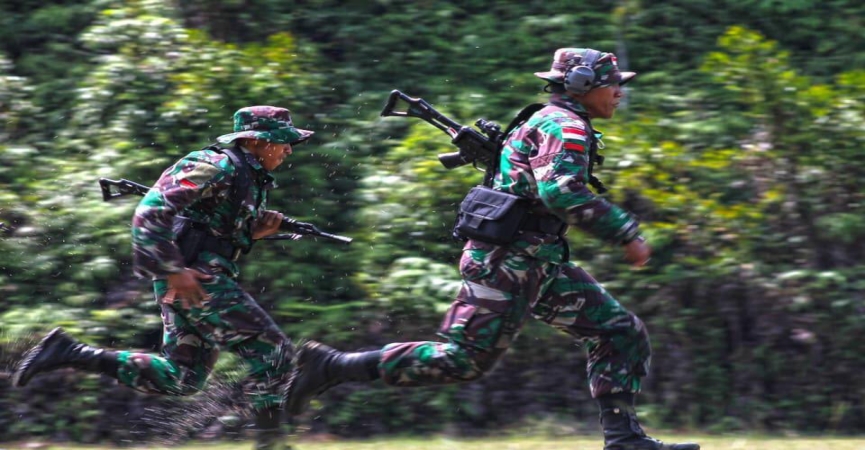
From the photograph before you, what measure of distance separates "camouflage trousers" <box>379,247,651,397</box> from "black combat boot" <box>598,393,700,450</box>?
0.05m

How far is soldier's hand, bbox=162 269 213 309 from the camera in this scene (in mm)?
5074

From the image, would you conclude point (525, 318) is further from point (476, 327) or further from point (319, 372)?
point (319, 372)

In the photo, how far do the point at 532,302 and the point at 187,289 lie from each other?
4.87 feet

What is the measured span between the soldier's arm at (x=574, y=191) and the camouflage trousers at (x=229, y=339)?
1.40m

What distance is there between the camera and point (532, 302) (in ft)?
16.5

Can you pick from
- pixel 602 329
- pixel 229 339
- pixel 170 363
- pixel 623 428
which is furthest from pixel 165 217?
pixel 623 428

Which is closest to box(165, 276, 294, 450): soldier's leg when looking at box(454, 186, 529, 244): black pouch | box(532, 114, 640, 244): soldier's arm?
box(454, 186, 529, 244): black pouch

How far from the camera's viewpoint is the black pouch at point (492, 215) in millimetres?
4961

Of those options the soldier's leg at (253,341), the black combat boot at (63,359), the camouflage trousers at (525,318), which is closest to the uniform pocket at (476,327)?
the camouflage trousers at (525,318)

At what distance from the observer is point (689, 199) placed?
7242 millimetres

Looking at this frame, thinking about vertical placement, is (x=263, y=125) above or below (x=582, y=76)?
below

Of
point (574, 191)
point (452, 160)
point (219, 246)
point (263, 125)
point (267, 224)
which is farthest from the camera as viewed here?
point (267, 224)

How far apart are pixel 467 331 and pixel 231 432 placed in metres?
2.00

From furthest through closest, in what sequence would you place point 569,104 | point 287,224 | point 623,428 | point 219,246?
point 287,224 < point 219,246 < point 569,104 < point 623,428
